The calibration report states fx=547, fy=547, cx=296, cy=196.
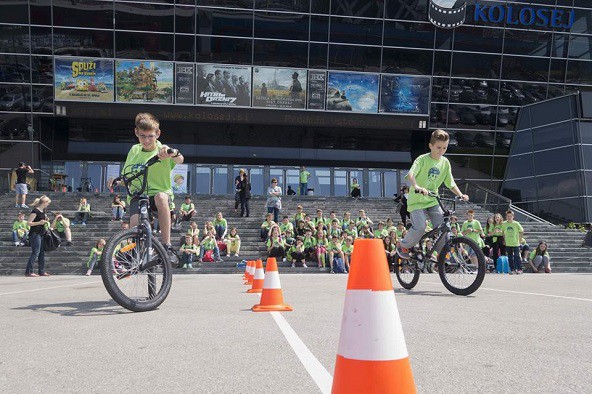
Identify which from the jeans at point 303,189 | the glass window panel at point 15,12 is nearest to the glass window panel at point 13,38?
the glass window panel at point 15,12

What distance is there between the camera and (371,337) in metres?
2.11

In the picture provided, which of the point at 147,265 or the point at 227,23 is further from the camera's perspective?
the point at 227,23

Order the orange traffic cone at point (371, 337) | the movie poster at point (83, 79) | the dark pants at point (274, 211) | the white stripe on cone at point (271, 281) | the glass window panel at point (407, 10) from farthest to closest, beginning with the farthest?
the glass window panel at point (407, 10)
the movie poster at point (83, 79)
the dark pants at point (274, 211)
the white stripe on cone at point (271, 281)
the orange traffic cone at point (371, 337)

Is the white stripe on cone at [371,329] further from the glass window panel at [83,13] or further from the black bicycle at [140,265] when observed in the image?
the glass window panel at [83,13]

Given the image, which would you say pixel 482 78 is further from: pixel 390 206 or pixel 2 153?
pixel 2 153

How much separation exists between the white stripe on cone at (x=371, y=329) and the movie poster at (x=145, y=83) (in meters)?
27.7

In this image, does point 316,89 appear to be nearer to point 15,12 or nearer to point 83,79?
point 83,79

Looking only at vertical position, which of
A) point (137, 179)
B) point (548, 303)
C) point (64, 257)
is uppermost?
point (137, 179)

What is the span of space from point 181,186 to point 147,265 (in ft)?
86.4

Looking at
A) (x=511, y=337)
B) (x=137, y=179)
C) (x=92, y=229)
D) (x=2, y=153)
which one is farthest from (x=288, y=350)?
(x=2, y=153)

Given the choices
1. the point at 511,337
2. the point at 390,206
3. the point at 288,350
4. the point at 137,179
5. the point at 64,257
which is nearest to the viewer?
the point at 288,350

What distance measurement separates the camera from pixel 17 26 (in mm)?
27484

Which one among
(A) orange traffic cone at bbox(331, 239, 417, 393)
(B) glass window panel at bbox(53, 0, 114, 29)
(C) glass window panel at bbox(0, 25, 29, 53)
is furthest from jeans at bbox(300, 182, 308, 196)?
(A) orange traffic cone at bbox(331, 239, 417, 393)

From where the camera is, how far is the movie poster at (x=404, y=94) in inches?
Result: 1182
